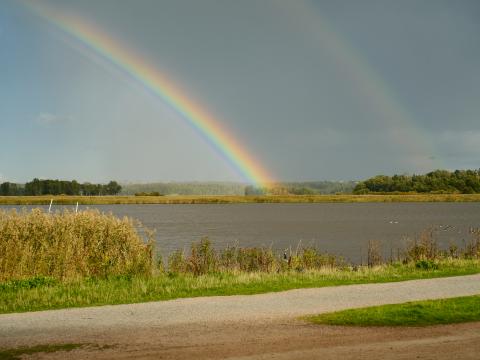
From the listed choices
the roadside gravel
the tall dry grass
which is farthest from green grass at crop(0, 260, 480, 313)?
the tall dry grass

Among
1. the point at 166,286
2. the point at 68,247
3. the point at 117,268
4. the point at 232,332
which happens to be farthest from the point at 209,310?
the point at 68,247

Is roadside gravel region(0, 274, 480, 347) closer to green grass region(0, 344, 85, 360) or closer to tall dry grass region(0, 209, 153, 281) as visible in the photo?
green grass region(0, 344, 85, 360)

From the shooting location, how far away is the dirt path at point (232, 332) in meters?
9.46

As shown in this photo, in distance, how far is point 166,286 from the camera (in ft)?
55.1

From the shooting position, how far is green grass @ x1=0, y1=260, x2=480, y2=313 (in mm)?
14781

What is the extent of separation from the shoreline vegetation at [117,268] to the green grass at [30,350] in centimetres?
508

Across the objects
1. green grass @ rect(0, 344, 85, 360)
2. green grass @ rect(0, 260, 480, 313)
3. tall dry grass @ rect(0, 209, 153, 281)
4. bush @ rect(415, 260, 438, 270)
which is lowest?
green grass @ rect(0, 260, 480, 313)

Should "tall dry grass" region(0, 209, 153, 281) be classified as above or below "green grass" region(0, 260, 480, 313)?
above

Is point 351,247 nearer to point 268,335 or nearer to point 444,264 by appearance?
point 444,264

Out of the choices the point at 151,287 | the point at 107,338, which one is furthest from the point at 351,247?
the point at 107,338

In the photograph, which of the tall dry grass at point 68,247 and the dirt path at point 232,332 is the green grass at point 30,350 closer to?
the dirt path at point 232,332

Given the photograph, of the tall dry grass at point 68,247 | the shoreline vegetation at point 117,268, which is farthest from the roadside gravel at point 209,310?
the tall dry grass at point 68,247

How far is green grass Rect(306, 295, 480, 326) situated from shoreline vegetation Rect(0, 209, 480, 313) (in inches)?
164

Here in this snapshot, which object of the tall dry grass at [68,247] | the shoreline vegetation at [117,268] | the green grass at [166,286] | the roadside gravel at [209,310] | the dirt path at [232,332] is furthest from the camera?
the tall dry grass at [68,247]
